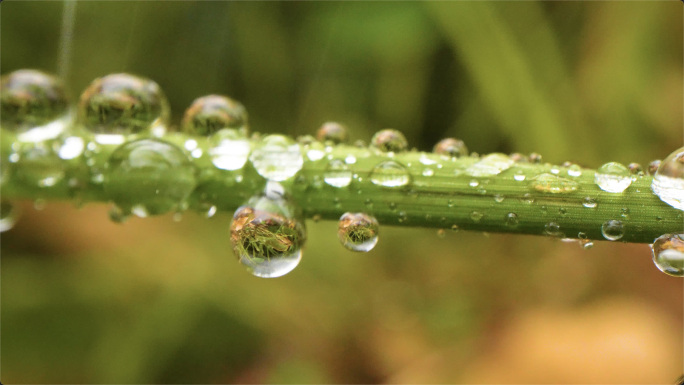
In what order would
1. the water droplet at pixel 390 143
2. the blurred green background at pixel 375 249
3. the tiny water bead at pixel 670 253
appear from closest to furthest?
the tiny water bead at pixel 670 253, the water droplet at pixel 390 143, the blurred green background at pixel 375 249

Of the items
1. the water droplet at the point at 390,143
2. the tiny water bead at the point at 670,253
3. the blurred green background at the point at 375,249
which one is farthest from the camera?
the blurred green background at the point at 375,249

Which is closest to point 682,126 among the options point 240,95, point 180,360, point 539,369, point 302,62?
point 539,369

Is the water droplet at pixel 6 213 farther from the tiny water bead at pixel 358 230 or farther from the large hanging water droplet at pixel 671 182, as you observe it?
the large hanging water droplet at pixel 671 182

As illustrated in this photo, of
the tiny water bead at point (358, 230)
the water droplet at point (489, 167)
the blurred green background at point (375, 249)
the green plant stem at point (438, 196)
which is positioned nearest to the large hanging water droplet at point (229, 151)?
the green plant stem at point (438, 196)

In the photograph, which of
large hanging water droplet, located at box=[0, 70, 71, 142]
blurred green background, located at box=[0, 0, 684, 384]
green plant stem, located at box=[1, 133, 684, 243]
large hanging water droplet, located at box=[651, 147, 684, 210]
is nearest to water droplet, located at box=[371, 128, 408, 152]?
green plant stem, located at box=[1, 133, 684, 243]

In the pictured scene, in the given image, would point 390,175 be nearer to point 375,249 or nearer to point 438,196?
point 438,196

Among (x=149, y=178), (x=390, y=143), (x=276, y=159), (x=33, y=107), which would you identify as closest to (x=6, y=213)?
(x=33, y=107)
